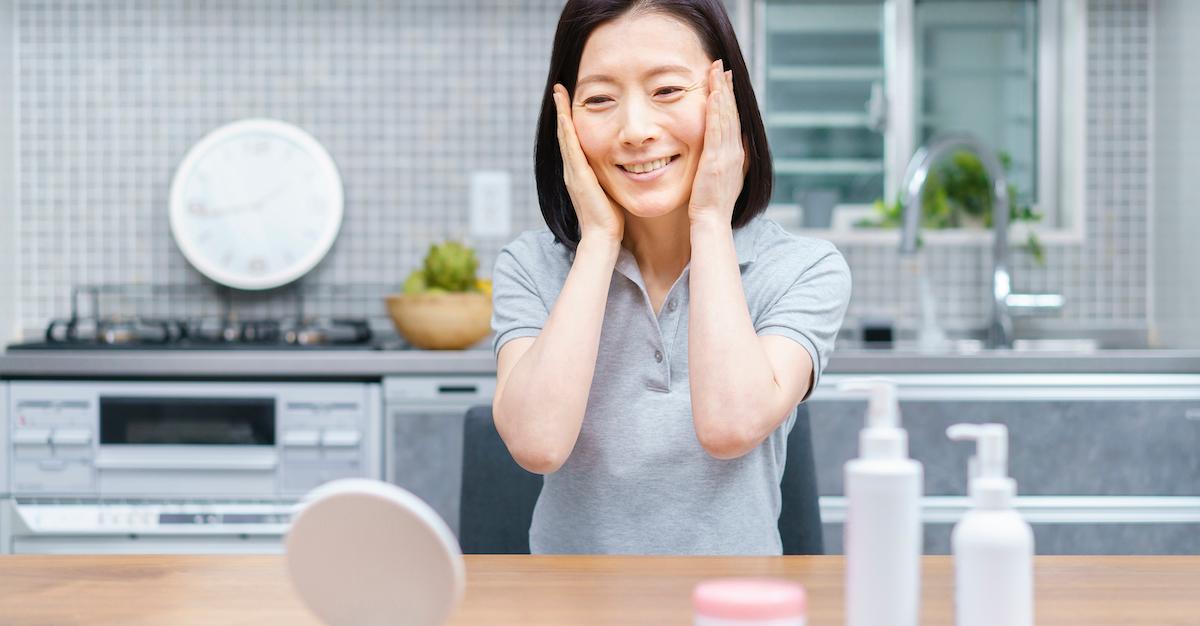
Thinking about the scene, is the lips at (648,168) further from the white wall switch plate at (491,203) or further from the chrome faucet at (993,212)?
the white wall switch plate at (491,203)

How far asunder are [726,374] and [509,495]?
0.45 meters

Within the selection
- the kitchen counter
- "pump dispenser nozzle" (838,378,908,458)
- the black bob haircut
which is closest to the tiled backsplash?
the kitchen counter

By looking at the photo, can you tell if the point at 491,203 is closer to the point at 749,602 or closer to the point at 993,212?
the point at 993,212

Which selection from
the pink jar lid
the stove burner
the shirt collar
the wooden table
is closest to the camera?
the pink jar lid

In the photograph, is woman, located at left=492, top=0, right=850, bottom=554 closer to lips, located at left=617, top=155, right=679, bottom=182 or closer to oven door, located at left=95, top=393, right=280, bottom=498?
lips, located at left=617, top=155, right=679, bottom=182

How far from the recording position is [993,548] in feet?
2.23

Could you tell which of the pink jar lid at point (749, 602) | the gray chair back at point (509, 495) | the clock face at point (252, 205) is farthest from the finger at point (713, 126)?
the clock face at point (252, 205)

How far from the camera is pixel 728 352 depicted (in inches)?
47.5

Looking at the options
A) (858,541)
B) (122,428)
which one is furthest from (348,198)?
(858,541)

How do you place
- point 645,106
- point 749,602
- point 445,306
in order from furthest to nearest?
1. point 445,306
2. point 645,106
3. point 749,602

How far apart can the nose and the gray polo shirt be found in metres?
0.18

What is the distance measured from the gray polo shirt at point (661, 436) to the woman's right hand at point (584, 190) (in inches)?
3.1

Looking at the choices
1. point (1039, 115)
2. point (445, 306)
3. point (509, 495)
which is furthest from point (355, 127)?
point (1039, 115)

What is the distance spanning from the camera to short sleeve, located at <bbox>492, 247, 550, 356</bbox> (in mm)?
1374
